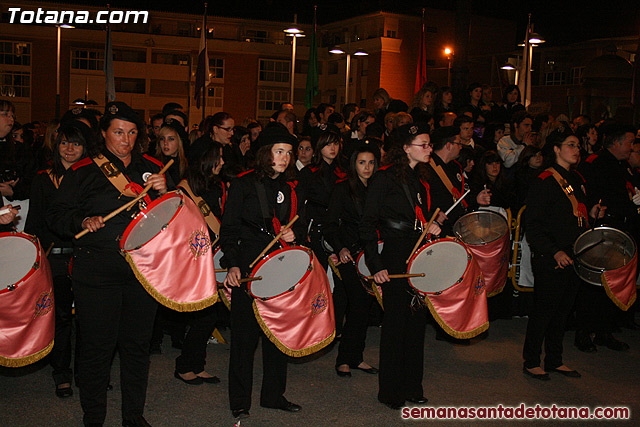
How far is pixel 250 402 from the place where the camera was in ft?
18.1

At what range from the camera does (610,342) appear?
26.5ft

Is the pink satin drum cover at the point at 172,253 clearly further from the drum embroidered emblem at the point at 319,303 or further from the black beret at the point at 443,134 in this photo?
the black beret at the point at 443,134

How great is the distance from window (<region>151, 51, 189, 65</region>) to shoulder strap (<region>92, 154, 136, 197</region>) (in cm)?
5292

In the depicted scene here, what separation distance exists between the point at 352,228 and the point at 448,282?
52.2 inches

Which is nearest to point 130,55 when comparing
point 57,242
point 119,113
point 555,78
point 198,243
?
point 555,78

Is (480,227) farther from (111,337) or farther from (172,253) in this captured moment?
(111,337)

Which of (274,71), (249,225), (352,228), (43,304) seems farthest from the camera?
(274,71)

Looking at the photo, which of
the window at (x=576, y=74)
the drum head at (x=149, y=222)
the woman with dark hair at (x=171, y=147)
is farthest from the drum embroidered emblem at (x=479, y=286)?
the window at (x=576, y=74)

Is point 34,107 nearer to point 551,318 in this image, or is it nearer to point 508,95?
point 508,95

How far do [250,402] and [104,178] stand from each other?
2129 mm

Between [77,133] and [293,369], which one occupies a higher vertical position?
[77,133]

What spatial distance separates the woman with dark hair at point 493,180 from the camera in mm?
9008

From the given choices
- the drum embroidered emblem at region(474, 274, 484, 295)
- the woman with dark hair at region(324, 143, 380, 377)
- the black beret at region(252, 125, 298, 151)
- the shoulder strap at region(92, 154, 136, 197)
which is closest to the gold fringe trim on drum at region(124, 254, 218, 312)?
the shoulder strap at region(92, 154, 136, 197)

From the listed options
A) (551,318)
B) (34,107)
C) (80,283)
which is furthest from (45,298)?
(34,107)
